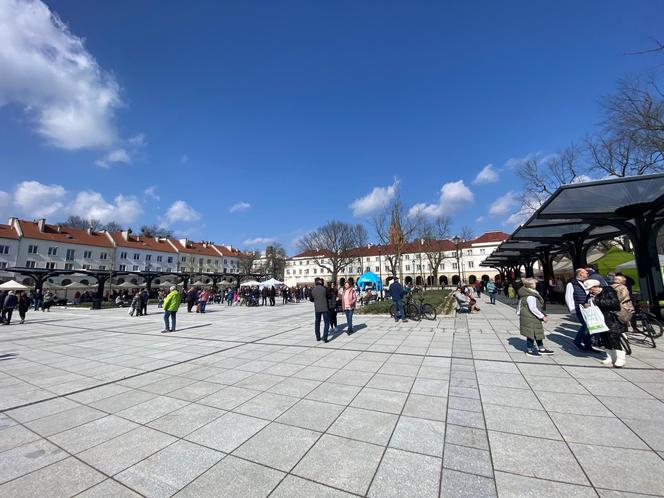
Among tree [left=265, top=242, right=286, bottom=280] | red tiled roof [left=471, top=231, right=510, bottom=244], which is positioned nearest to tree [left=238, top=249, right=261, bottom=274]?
tree [left=265, top=242, right=286, bottom=280]

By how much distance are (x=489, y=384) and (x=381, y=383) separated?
175cm

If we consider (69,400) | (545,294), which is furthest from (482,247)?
(69,400)

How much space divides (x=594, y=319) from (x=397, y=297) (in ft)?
22.5

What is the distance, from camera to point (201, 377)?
18.4 feet

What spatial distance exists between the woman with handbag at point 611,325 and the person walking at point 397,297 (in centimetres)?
659

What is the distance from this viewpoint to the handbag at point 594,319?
5.56 metres

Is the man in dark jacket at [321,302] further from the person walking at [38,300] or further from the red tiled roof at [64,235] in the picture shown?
the red tiled roof at [64,235]

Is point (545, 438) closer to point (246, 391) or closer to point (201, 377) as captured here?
point (246, 391)

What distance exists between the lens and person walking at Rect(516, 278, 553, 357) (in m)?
6.48

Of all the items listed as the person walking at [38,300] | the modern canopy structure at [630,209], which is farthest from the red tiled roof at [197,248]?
the modern canopy structure at [630,209]

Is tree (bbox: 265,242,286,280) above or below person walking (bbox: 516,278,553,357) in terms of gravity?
above

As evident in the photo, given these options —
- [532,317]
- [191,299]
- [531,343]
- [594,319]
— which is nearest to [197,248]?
[191,299]

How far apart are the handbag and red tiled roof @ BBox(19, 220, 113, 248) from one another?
210 feet

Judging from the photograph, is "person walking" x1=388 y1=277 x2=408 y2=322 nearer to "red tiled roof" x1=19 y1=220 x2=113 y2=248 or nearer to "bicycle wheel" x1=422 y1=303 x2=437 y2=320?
"bicycle wheel" x1=422 y1=303 x2=437 y2=320
